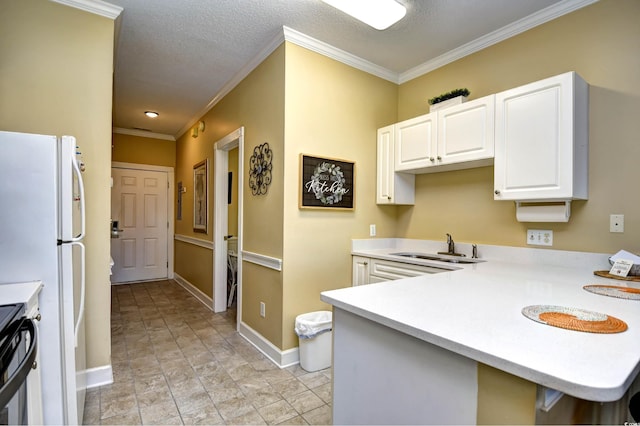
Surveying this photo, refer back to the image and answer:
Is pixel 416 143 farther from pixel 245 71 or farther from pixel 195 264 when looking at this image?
pixel 195 264

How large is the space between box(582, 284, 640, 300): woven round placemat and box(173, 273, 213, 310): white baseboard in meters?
3.77

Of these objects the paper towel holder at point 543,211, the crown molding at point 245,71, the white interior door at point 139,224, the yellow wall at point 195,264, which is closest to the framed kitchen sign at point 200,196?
the yellow wall at point 195,264

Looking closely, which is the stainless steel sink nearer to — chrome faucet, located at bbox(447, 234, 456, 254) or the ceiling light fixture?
chrome faucet, located at bbox(447, 234, 456, 254)

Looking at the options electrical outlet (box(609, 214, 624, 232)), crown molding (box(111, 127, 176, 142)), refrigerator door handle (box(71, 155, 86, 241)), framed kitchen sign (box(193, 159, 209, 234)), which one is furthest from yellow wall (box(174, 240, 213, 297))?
electrical outlet (box(609, 214, 624, 232))

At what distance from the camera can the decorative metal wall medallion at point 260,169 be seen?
2758 mm

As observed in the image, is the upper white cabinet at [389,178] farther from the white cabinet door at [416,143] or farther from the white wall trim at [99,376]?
the white wall trim at [99,376]

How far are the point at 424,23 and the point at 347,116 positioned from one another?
36.6 inches

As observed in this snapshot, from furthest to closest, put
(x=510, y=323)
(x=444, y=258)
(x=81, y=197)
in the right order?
(x=444, y=258) → (x=81, y=197) → (x=510, y=323)

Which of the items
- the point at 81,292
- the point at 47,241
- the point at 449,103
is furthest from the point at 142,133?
the point at 449,103

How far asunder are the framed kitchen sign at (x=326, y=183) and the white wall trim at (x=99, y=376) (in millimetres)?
1850

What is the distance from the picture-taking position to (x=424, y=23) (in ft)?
7.84

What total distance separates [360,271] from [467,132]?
4.76 feet

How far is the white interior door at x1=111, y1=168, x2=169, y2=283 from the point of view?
17.4 feet

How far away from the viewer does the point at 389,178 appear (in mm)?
3023
